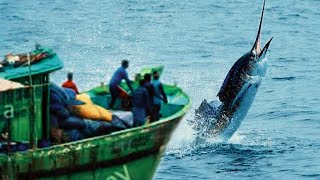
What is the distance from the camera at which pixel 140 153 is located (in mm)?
19312

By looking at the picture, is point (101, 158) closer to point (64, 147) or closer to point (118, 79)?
point (64, 147)

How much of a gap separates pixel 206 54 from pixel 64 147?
91.5 feet

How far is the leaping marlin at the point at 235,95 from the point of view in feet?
94.3

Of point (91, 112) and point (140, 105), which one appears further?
point (140, 105)

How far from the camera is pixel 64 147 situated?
1827 cm

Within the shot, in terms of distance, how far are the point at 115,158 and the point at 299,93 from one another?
20.8 metres

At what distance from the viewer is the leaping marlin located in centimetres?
2875

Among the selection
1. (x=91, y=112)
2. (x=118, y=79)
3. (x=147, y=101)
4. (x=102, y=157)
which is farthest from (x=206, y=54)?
(x=102, y=157)

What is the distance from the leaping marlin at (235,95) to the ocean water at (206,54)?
1.66 ft

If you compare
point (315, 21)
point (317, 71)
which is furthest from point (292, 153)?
point (315, 21)

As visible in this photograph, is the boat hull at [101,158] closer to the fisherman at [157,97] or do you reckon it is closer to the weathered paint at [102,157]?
the weathered paint at [102,157]

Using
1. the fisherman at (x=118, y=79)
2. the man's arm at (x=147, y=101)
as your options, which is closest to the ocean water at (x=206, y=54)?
the fisherman at (x=118, y=79)

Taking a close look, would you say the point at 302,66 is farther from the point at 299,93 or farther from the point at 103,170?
the point at 103,170

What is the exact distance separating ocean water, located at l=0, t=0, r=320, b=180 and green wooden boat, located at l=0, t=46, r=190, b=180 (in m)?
5.70
